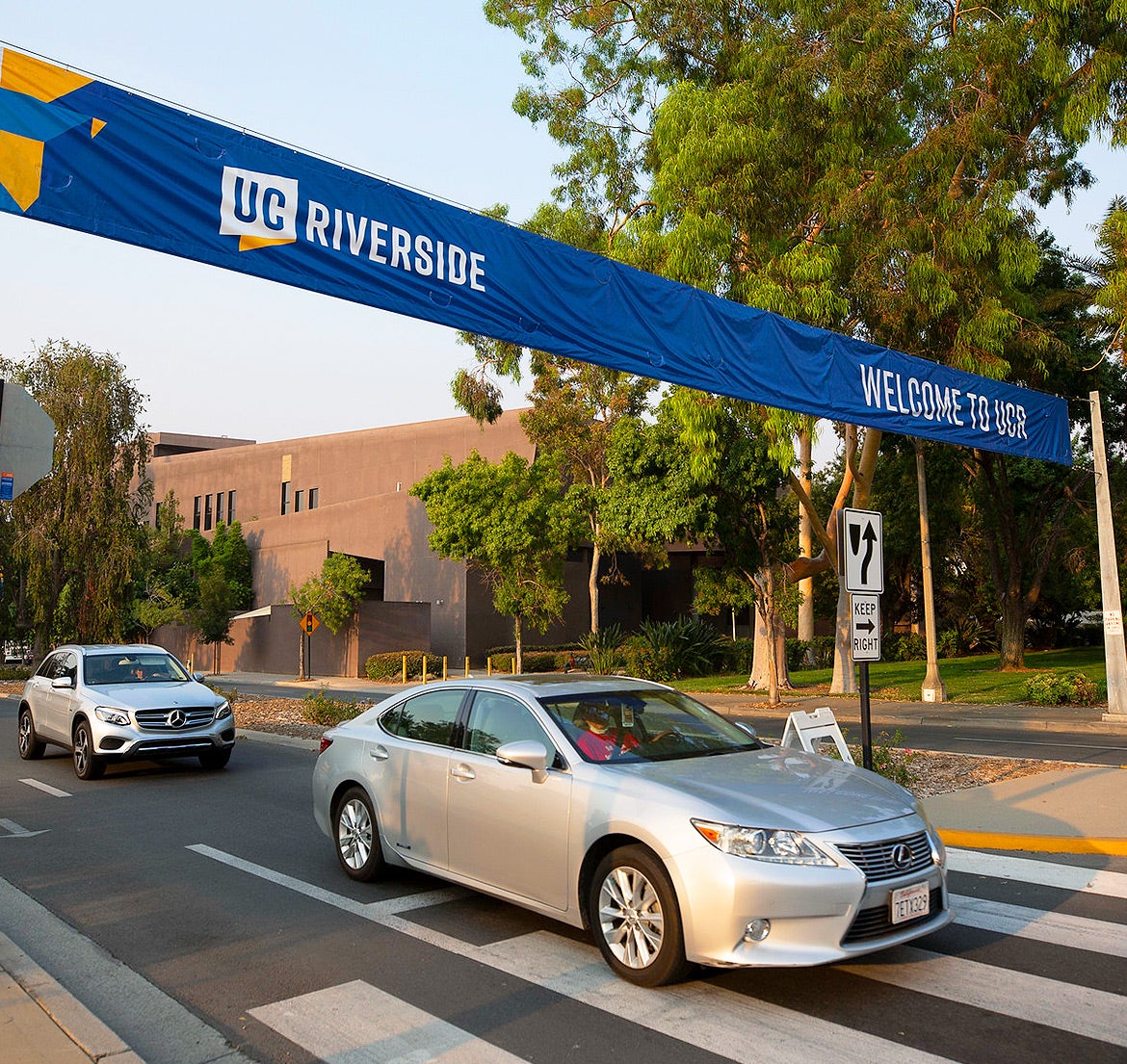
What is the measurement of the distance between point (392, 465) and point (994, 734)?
3955cm

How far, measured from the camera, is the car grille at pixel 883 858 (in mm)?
4840

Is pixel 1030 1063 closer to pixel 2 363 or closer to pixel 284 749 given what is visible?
pixel 284 749

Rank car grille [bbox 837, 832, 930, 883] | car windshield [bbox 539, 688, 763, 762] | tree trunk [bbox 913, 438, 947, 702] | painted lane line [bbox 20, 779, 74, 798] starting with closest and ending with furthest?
car grille [bbox 837, 832, 930, 883] → car windshield [bbox 539, 688, 763, 762] → painted lane line [bbox 20, 779, 74, 798] → tree trunk [bbox 913, 438, 947, 702]

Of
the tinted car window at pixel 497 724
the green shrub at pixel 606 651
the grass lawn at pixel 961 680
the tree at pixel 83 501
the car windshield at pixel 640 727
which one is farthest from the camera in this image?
the tree at pixel 83 501

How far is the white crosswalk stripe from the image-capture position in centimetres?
439

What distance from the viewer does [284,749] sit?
51.3ft

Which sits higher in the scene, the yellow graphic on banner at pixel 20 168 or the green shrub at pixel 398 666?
the yellow graphic on banner at pixel 20 168

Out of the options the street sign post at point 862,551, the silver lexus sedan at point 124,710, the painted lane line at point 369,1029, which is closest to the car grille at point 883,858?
the painted lane line at point 369,1029

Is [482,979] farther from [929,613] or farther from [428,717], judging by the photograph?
[929,613]

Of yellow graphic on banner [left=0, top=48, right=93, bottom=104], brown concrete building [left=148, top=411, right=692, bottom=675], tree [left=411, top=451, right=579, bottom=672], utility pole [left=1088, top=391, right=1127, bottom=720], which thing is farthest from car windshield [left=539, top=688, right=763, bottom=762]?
brown concrete building [left=148, top=411, right=692, bottom=675]

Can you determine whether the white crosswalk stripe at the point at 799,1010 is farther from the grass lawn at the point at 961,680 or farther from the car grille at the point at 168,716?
the grass lawn at the point at 961,680

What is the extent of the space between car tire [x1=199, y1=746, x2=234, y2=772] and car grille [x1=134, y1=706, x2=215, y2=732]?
0.41m

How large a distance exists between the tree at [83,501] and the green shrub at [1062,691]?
93.6 feet

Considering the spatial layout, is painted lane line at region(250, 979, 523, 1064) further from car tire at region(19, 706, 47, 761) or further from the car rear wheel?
car tire at region(19, 706, 47, 761)
